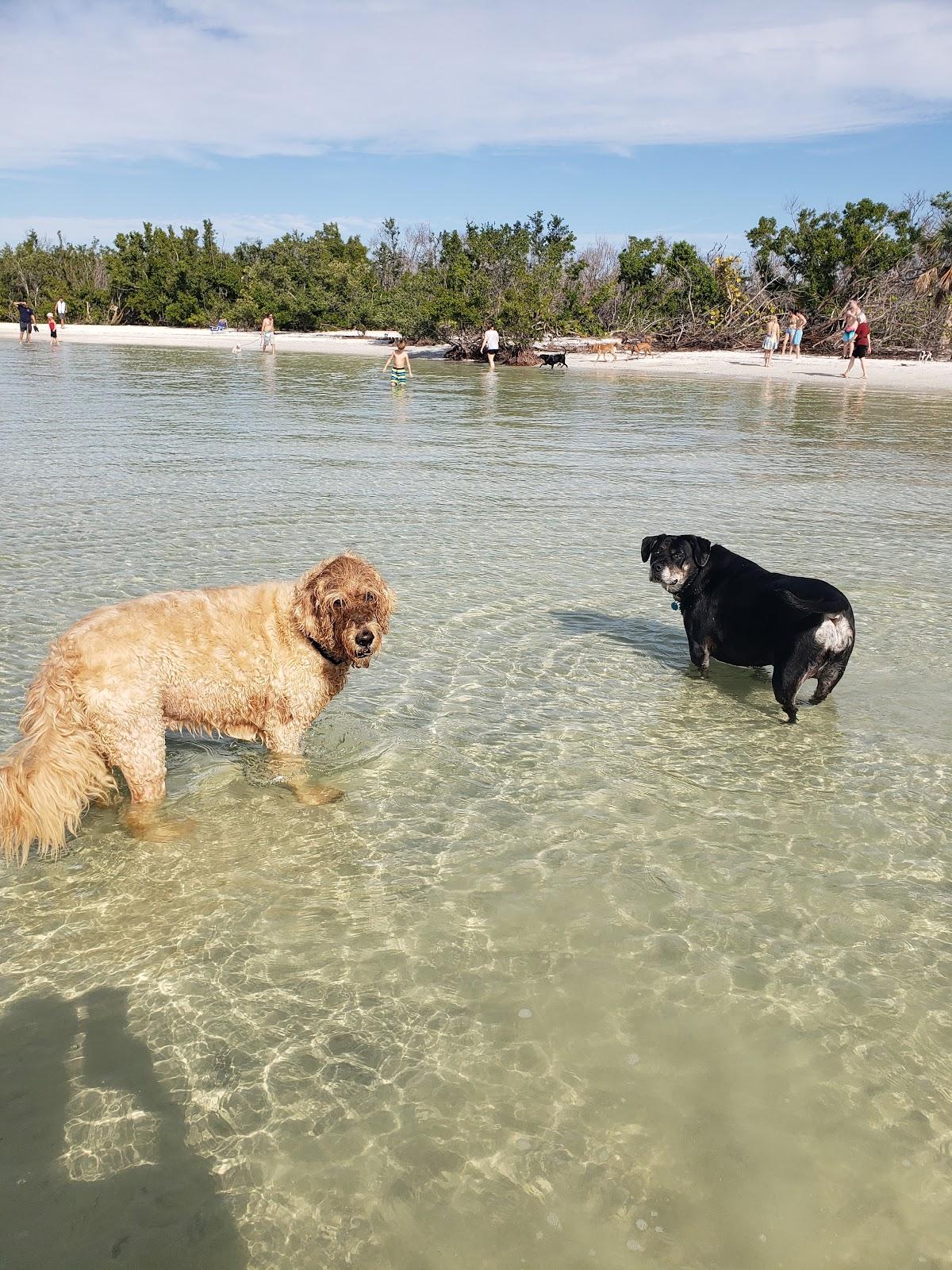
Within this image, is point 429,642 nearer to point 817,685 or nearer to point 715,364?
point 817,685

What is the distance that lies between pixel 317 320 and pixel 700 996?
6861 centimetres

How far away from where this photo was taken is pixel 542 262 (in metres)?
50.6

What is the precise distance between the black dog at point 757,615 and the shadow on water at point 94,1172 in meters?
4.50

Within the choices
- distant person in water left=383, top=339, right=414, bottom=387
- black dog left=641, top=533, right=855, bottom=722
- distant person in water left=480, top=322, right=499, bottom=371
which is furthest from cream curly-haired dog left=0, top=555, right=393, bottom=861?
distant person in water left=480, top=322, right=499, bottom=371

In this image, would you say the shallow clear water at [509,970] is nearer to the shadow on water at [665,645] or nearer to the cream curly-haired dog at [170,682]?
the shadow on water at [665,645]

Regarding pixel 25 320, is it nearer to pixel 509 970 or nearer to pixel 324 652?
pixel 324 652

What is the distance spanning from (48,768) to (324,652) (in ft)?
4.94

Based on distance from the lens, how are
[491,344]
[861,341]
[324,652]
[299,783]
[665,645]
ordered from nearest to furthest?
[324,652]
[299,783]
[665,645]
[861,341]
[491,344]

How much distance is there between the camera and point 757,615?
6414 mm

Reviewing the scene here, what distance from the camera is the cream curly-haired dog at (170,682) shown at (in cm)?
438

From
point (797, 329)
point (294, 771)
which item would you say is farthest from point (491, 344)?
point (294, 771)

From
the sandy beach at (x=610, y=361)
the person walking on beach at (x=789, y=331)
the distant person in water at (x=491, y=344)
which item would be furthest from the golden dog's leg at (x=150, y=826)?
the person walking on beach at (x=789, y=331)

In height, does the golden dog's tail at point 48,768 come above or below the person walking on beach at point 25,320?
below

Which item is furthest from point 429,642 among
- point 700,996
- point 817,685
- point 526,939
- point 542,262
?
point 542,262
